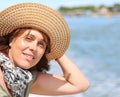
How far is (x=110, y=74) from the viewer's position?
12656 millimetres

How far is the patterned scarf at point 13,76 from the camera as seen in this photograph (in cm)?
274

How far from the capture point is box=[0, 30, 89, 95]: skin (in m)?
→ 2.75

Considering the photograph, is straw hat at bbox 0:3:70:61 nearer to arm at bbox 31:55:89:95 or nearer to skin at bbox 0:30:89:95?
skin at bbox 0:30:89:95

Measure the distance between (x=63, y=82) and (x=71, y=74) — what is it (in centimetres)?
8

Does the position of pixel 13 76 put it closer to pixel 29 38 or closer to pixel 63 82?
pixel 29 38

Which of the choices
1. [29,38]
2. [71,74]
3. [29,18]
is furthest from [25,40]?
[71,74]

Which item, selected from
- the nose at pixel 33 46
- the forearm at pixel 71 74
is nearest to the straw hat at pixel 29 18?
the nose at pixel 33 46

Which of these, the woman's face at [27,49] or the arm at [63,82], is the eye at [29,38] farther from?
the arm at [63,82]

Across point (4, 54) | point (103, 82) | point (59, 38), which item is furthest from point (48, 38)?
point (103, 82)

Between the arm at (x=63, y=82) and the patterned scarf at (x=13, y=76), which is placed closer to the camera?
the patterned scarf at (x=13, y=76)

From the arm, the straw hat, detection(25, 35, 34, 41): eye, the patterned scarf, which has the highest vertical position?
the straw hat

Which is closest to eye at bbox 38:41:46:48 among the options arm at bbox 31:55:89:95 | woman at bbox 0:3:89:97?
woman at bbox 0:3:89:97

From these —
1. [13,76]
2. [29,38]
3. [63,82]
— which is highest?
A: [29,38]

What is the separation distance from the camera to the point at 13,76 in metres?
2.76
